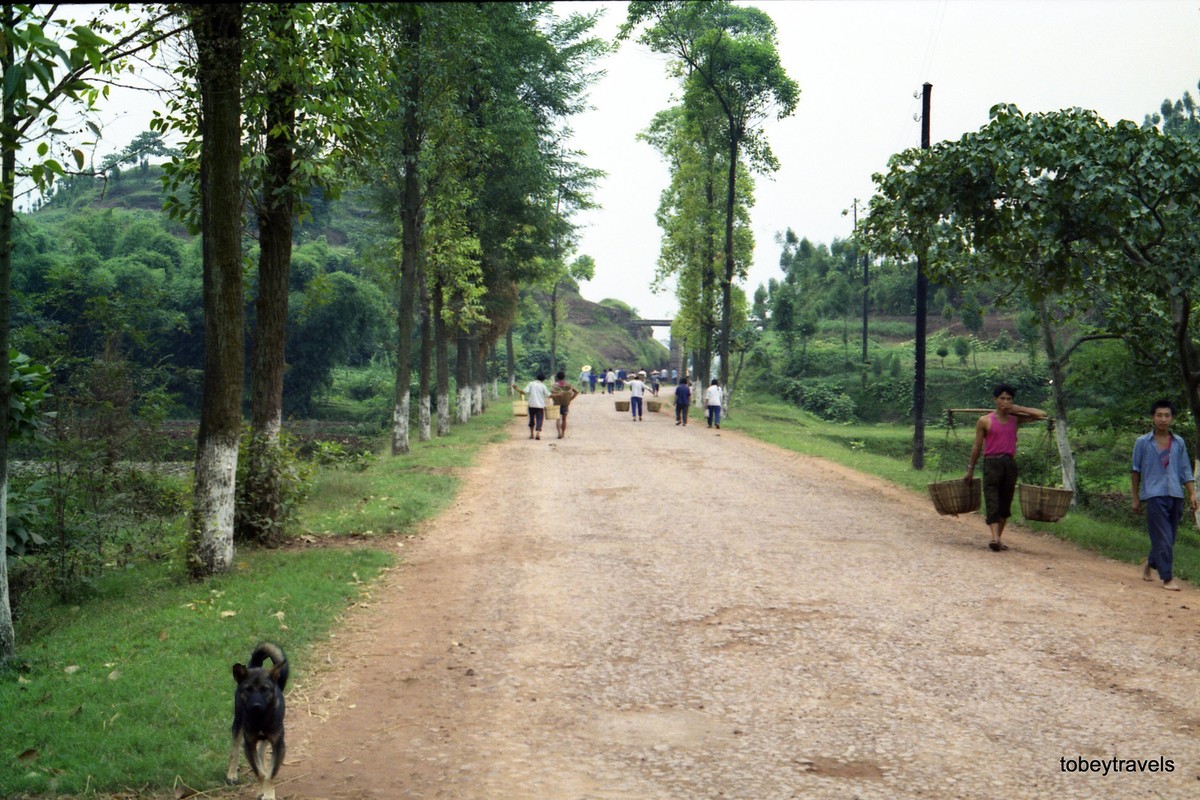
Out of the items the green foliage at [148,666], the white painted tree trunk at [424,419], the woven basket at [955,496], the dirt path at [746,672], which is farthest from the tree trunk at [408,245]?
the woven basket at [955,496]

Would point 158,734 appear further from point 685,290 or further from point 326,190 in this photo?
point 685,290

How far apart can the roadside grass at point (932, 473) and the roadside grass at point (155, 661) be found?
8.44 metres

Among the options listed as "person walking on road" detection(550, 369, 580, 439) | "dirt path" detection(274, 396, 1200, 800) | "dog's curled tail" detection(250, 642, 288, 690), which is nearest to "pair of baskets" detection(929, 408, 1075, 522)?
"dirt path" detection(274, 396, 1200, 800)

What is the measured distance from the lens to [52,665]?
715 centimetres

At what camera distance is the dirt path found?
5430mm

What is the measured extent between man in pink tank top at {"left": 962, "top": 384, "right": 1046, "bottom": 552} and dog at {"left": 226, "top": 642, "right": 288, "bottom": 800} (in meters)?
9.10

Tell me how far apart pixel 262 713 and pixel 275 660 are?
0.91ft

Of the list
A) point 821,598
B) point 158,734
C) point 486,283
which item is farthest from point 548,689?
point 486,283

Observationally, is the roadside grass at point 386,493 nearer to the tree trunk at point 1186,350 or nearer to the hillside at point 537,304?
the tree trunk at point 1186,350

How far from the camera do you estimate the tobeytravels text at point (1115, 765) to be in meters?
5.47

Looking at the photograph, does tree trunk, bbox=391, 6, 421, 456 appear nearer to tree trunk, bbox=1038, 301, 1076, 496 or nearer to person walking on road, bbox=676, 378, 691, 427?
person walking on road, bbox=676, 378, 691, 427

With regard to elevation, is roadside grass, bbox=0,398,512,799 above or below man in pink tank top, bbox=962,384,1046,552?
below

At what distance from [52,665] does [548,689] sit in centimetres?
352

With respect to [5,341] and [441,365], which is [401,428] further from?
[5,341]
